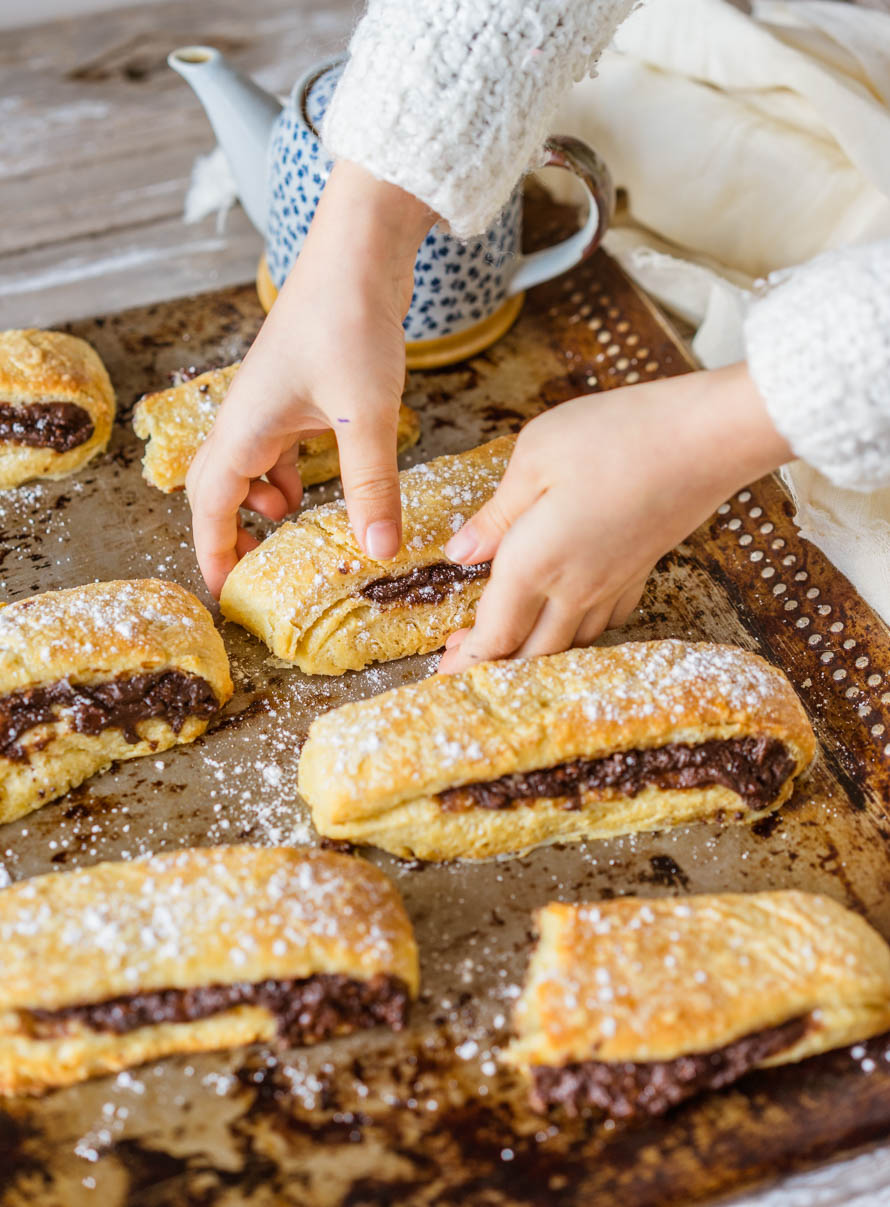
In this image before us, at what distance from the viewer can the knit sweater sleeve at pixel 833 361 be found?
140cm

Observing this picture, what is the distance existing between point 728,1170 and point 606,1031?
22cm

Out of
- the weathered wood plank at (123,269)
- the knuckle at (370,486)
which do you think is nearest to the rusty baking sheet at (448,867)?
the weathered wood plank at (123,269)

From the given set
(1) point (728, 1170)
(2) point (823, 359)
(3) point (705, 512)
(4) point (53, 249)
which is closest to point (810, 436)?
(2) point (823, 359)

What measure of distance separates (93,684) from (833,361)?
4.07ft

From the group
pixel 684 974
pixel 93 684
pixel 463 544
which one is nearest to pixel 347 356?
pixel 463 544

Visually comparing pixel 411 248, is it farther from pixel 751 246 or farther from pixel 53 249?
pixel 53 249

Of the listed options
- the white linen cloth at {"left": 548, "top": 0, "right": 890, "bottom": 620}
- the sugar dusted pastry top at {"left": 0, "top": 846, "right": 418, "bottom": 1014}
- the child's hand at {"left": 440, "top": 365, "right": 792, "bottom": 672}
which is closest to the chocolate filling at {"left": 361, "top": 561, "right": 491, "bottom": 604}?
the child's hand at {"left": 440, "top": 365, "right": 792, "bottom": 672}

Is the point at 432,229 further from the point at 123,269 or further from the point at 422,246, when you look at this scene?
the point at 123,269

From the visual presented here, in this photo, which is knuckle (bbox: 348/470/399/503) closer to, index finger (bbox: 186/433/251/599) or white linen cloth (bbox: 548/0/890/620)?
index finger (bbox: 186/433/251/599)

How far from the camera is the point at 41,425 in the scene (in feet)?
7.06

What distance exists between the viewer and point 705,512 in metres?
1.62

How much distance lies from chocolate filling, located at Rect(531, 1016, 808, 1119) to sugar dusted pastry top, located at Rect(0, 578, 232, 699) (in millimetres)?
837

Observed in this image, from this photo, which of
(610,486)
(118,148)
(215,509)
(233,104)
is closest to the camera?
(610,486)

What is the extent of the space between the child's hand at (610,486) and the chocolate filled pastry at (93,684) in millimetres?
503
